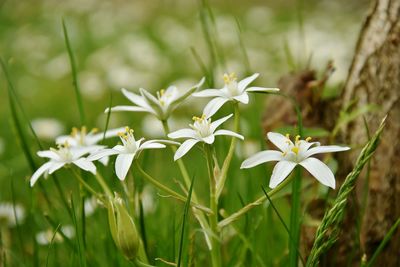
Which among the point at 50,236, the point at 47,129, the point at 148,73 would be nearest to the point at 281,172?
the point at 50,236

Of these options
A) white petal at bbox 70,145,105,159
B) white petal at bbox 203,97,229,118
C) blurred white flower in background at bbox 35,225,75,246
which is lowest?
blurred white flower in background at bbox 35,225,75,246

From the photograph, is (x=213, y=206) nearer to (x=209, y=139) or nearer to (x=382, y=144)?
(x=209, y=139)

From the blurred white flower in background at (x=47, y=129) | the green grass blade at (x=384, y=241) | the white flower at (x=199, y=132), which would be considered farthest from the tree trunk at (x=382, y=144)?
the blurred white flower in background at (x=47, y=129)

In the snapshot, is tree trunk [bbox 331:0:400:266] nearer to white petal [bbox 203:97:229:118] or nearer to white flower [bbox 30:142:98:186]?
white petal [bbox 203:97:229:118]

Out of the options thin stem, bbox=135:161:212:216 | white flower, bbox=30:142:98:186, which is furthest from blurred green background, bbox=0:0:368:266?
thin stem, bbox=135:161:212:216

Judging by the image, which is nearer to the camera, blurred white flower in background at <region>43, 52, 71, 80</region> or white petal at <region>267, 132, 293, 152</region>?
white petal at <region>267, 132, 293, 152</region>
